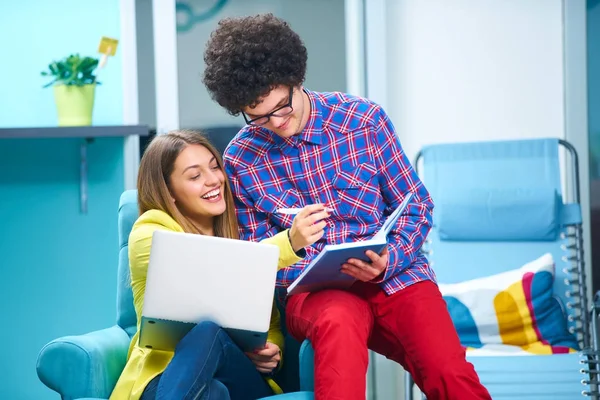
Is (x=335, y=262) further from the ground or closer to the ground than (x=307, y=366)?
further from the ground

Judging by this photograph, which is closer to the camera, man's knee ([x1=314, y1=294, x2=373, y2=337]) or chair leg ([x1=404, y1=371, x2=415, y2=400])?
man's knee ([x1=314, y1=294, x2=373, y2=337])

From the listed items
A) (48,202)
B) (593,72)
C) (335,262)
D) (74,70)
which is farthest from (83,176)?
(593,72)

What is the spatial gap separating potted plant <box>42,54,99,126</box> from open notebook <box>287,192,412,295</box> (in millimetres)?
1427

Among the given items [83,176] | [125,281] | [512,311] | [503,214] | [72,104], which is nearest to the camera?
[125,281]

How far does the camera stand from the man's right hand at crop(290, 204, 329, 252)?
1777 millimetres

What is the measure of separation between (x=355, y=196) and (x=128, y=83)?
1448 millimetres

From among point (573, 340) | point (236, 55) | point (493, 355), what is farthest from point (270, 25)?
point (573, 340)

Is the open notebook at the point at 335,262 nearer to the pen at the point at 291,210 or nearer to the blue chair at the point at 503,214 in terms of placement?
the pen at the point at 291,210

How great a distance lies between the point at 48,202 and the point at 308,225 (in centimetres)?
167

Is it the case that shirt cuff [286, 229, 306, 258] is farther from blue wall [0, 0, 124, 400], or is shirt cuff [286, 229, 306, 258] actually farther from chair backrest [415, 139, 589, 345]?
blue wall [0, 0, 124, 400]

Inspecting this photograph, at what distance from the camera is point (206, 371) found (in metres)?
1.67

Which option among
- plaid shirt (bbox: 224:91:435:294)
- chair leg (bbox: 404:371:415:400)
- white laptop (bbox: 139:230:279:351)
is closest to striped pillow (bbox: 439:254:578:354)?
chair leg (bbox: 404:371:415:400)

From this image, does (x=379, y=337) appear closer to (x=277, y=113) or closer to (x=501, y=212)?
(x=277, y=113)

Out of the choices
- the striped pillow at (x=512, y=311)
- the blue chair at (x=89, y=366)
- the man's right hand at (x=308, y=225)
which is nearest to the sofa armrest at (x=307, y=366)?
the blue chair at (x=89, y=366)
